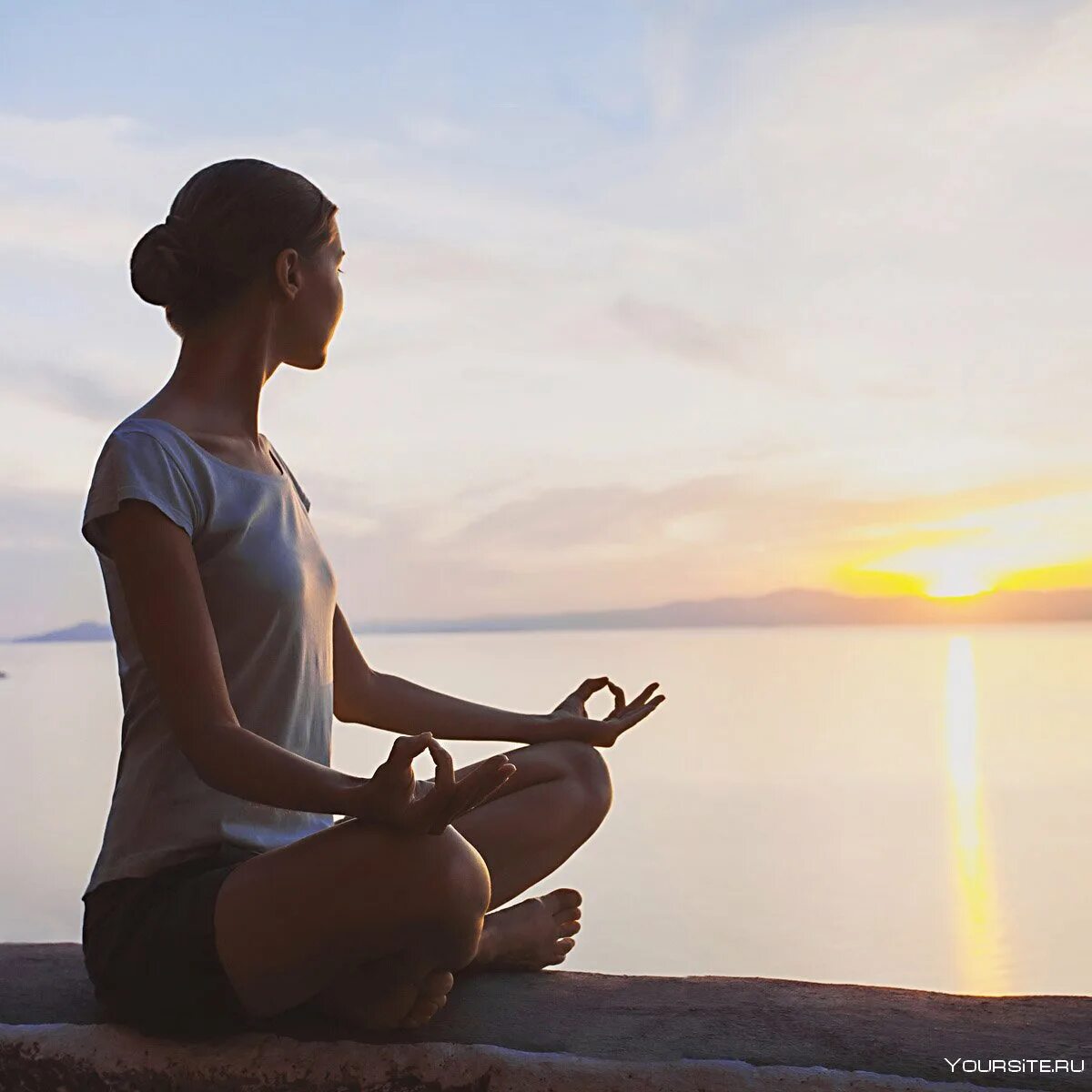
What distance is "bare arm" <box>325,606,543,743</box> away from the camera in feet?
6.66

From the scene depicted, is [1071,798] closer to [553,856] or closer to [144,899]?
[553,856]

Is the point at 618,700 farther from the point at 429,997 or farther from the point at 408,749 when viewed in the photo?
the point at 408,749

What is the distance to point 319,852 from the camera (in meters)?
1.46

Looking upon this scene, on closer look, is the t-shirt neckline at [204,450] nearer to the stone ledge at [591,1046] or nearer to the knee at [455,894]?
the knee at [455,894]

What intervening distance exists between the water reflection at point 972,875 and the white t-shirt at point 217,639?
227 cm

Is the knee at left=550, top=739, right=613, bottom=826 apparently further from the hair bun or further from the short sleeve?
the hair bun

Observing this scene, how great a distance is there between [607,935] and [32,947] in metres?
3.99

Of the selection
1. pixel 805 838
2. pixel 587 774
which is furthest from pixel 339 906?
pixel 805 838

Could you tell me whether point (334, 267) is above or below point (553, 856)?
above

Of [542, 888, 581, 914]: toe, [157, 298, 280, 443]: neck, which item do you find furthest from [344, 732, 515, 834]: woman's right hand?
[542, 888, 581, 914]: toe

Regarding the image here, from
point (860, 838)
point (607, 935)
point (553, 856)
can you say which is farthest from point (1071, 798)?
point (553, 856)

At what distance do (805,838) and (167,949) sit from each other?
21.9 feet

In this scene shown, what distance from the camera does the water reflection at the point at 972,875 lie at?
5512mm

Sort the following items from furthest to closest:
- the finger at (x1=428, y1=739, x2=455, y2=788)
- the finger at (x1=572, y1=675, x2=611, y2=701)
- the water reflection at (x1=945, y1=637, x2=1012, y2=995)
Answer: the water reflection at (x1=945, y1=637, x2=1012, y2=995)
the finger at (x1=572, y1=675, x2=611, y2=701)
the finger at (x1=428, y1=739, x2=455, y2=788)
